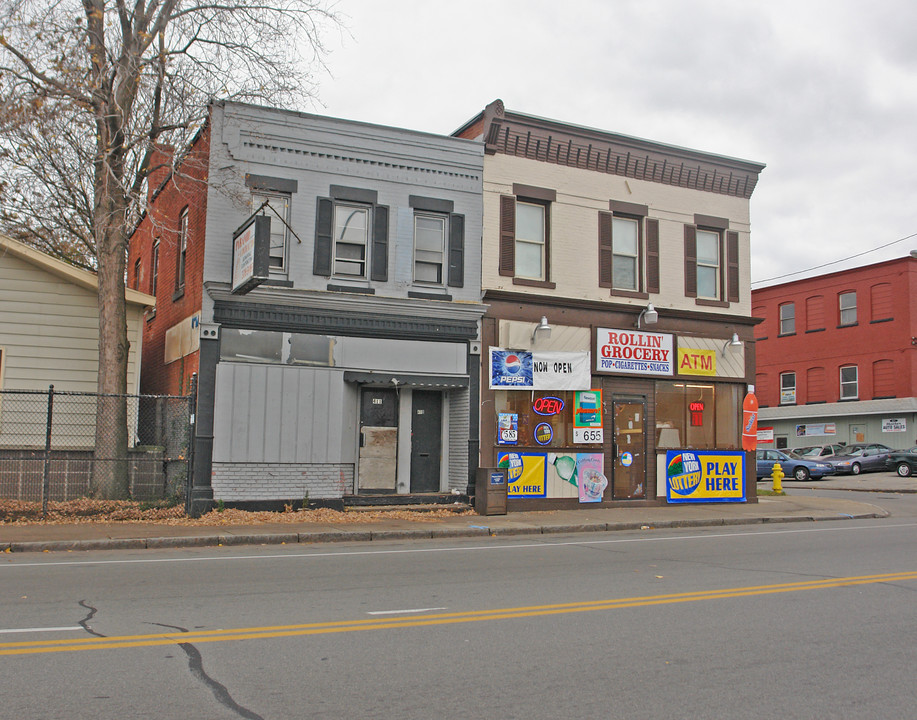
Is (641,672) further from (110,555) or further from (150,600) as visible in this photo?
(110,555)

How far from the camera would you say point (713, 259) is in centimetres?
2238

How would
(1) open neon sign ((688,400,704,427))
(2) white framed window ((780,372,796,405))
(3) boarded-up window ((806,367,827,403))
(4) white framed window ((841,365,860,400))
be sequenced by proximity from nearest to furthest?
(1) open neon sign ((688,400,704,427)) < (4) white framed window ((841,365,860,400)) < (3) boarded-up window ((806,367,827,403)) < (2) white framed window ((780,372,796,405))

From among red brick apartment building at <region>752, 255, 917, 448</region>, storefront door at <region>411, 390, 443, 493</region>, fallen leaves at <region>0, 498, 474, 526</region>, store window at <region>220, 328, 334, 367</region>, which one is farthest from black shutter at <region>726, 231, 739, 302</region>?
red brick apartment building at <region>752, 255, 917, 448</region>

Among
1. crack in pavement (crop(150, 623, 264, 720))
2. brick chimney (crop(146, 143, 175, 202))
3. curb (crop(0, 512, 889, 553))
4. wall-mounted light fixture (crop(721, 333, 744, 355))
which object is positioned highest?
brick chimney (crop(146, 143, 175, 202))

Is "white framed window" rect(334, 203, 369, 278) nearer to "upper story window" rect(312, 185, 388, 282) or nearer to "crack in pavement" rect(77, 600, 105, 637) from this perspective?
"upper story window" rect(312, 185, 388, 282)

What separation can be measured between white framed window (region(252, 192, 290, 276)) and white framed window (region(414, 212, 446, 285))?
9.35 feet

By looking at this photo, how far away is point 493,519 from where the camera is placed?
17312 mm

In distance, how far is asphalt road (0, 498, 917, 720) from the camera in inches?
209

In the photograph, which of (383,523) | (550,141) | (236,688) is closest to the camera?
(236,688)

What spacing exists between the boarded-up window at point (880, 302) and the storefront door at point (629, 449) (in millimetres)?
26913

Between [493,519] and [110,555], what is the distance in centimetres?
769

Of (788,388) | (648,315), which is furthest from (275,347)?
(788,388)

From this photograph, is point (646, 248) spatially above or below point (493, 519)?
above

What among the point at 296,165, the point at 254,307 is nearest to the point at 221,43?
the point at 296,165
